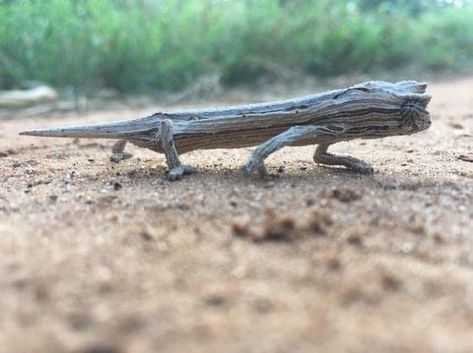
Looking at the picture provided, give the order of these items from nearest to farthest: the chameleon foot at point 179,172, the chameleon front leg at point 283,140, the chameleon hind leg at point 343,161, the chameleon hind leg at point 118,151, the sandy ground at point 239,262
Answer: the sandy ground at point 239,262 < the chameleon front leg at point 283,140 < the chameleon foot at point 179,172 < the chameleon hind leg at point 343,161 < the chameleon hind leg at point 118,151

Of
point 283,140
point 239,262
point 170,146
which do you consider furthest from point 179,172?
point 239,262

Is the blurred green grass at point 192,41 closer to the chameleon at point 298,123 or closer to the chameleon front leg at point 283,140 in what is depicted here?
the chameleon at point 298,123

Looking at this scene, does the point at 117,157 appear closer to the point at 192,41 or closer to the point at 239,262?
the point at 239,262

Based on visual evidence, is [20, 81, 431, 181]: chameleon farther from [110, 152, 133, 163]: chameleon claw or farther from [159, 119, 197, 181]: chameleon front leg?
[110, 152, 133, 163]: chameleon claw

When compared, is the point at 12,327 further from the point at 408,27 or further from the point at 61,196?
the point at 408,27

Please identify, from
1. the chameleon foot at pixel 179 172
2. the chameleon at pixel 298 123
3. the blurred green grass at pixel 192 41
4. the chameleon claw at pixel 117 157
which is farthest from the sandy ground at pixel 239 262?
the blurred green grass at pixel 192 41

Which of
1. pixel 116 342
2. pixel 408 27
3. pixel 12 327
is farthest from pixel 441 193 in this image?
pixel 408 27

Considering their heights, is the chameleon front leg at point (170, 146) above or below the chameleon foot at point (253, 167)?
above

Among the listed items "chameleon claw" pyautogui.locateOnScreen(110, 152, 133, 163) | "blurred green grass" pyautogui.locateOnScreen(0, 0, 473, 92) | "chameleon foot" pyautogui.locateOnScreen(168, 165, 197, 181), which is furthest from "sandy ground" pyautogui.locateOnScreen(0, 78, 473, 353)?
"blurred green grass" pyautogui.locateOnScreen(0, 0, 473, 92)
